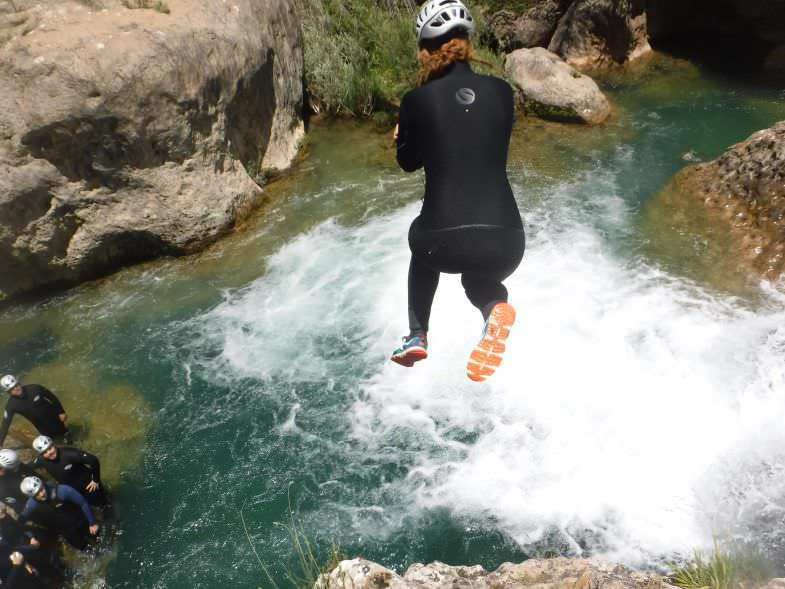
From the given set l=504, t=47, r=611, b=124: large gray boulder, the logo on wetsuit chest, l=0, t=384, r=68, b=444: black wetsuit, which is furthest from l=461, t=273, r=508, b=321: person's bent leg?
l=504, t=47, r=611, b=124: large gray boulder

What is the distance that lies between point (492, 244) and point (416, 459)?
12.1ft

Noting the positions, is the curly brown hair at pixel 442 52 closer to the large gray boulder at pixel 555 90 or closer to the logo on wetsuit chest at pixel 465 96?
the logo on wetsuit chest at pixel 465 96

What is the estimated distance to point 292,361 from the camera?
23.7 feet

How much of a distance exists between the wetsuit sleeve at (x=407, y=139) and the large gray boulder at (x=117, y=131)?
21.1 ft

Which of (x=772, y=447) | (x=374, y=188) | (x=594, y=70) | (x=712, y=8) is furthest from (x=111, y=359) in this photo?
(x=712, y=8)

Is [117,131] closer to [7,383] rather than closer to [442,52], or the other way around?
[7,383]

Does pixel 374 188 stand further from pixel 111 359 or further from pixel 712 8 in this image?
pixel 712 8

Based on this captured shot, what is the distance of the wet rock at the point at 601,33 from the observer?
12.7 m

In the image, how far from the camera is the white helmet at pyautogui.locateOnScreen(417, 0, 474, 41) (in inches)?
→ 108

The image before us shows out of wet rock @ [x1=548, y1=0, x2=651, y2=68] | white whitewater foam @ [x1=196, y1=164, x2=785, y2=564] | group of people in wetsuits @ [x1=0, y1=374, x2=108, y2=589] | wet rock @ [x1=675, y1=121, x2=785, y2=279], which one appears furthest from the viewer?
wet rock @ [x1=548, y1=0, x2=651, y2=68]

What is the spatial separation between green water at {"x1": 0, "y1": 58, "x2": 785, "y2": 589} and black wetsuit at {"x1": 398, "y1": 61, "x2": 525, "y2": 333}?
3.42 metres

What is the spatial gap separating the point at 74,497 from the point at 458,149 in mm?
4965

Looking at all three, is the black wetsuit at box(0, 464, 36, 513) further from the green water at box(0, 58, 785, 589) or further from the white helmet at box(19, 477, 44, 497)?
the green water at box(0, 58, 785, 589)

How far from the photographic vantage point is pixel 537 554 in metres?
5.04
